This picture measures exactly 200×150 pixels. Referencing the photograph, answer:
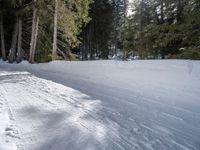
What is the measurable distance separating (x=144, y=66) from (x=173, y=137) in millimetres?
8213

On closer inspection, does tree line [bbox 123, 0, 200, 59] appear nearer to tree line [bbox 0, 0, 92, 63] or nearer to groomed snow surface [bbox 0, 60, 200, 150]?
groomed snow surface [bbox 0, 60, 200, 150]

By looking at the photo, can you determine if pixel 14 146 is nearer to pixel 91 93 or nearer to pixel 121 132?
pixel 121 132

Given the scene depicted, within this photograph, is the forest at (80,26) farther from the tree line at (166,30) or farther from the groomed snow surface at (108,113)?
the groomed snow surface at (108,113)

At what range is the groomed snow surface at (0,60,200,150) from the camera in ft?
16.6

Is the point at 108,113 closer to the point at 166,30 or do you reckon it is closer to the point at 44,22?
the point at 166,30

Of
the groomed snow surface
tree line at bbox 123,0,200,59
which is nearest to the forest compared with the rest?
tree line at bbox 123,0,200,59

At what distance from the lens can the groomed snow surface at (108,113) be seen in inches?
199

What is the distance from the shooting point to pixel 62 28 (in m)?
23.2

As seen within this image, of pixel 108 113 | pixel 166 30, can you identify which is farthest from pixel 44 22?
pixel 108 113

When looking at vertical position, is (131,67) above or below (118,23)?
below

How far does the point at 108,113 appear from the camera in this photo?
688 centimetres

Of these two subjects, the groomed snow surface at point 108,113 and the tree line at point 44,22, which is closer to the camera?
the groomed snow surface at point 108,113

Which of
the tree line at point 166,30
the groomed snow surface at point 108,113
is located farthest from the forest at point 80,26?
the groomed snow surface at point 108,113

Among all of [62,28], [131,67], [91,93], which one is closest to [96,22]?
[62,28]
